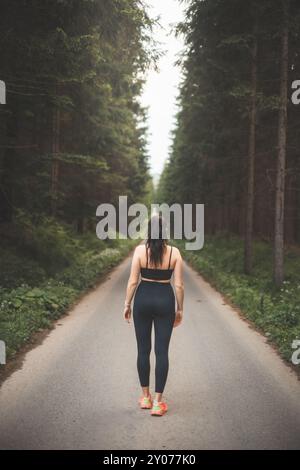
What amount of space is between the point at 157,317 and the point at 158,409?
3.74ft

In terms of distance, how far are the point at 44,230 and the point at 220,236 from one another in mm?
15809

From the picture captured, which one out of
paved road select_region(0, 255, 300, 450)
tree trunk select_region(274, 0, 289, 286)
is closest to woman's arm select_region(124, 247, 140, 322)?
paved road select_region(0, 255, 300, 450)

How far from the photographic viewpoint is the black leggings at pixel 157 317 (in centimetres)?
525

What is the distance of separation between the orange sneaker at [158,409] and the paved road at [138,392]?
0.08m

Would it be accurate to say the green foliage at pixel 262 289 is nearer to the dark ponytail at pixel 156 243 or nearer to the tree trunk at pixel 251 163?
the tree trunk at pixel 251 163

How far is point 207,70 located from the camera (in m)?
16.3

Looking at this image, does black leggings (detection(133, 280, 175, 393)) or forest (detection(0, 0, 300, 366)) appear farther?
forest (detection(0, 0, 300, 366))

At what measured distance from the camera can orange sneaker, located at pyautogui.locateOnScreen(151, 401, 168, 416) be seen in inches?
203

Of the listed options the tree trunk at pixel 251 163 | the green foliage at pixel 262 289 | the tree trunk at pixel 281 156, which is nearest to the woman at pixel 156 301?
the green foliage at pixel 262 289

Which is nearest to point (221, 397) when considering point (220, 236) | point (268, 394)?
point (268, 394)

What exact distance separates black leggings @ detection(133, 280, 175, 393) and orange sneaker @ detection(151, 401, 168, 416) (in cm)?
16

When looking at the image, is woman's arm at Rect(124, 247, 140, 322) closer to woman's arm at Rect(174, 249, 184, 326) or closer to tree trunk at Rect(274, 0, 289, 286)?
woman's arm at Rect(174, 249, 184, 326)

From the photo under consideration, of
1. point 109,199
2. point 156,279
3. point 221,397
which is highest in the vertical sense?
point 109,199

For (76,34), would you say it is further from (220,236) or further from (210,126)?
(220,236)
